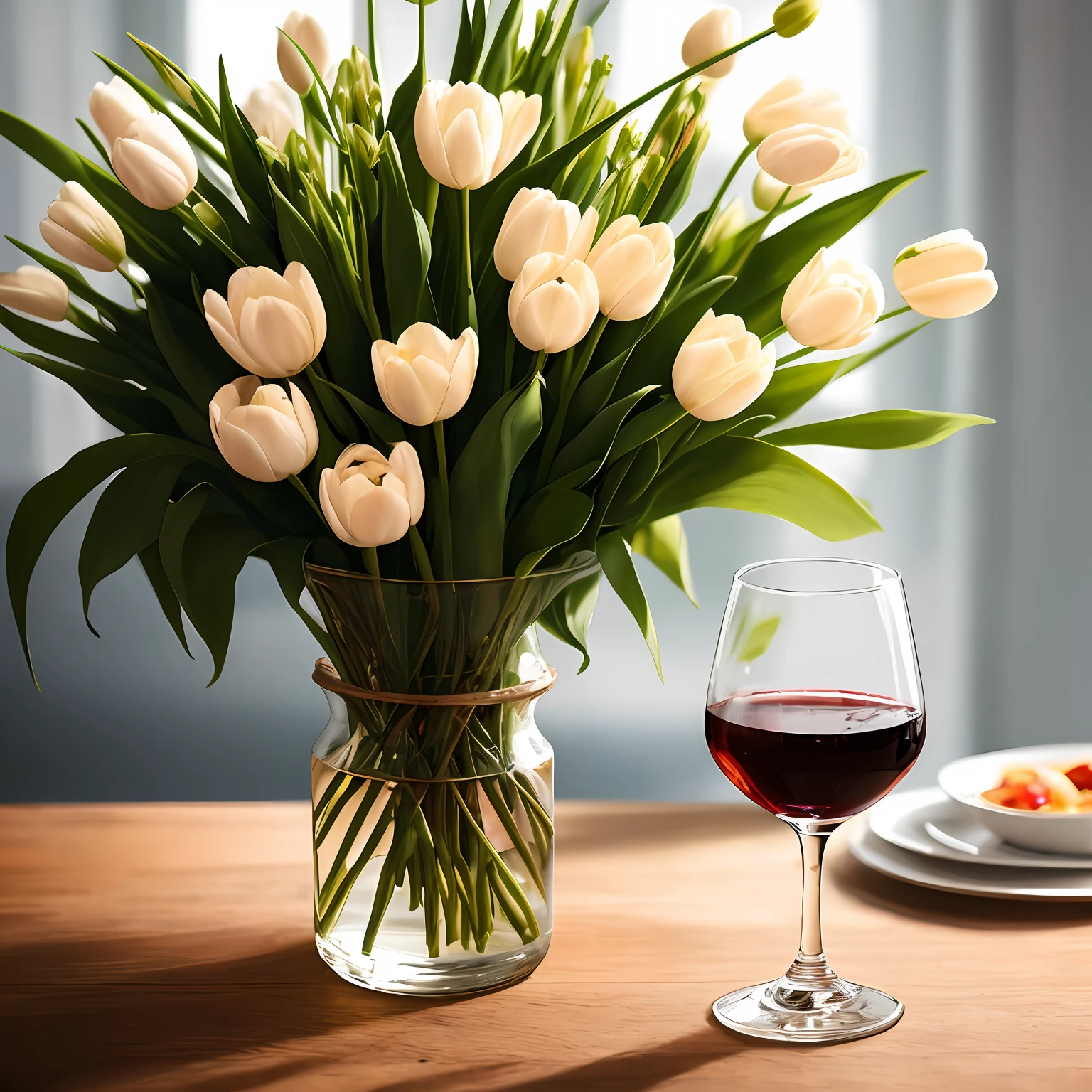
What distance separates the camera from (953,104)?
137 cm

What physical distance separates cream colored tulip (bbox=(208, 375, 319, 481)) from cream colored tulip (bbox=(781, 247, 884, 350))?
23 cm

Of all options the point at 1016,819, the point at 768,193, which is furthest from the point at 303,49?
the point at 1016,819

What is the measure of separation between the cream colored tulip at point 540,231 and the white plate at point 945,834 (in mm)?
492

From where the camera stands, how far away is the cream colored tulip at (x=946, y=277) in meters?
0.61

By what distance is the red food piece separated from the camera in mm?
909

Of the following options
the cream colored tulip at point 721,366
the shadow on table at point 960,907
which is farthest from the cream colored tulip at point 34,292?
the shadow on table at point 960,907

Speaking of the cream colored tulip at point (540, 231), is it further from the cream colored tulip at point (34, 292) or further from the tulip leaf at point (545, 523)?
the cream colored tulip at point (34, 292)

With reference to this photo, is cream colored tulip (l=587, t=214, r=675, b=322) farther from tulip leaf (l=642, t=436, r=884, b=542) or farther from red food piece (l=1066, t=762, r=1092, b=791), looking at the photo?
red food piece (l=1066, t=762, r=1092, b=791)

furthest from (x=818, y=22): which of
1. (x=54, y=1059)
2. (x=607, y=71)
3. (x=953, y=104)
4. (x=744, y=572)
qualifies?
(x=54, y=1059)

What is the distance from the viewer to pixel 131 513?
26.1 inches

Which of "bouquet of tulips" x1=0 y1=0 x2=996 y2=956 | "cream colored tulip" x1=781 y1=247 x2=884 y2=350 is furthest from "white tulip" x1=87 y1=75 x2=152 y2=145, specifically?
"cream colored tulip" x1=781 y1=247 x2=884 y2=350

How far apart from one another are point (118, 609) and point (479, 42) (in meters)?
0.90

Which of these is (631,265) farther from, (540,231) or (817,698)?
(817,698)

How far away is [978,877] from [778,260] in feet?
1.39
